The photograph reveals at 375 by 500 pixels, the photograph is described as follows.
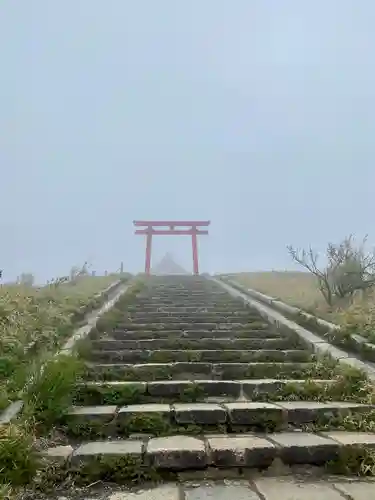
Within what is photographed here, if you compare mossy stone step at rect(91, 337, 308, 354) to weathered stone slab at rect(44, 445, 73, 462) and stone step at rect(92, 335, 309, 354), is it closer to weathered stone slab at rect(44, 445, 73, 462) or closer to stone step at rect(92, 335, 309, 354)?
stone step at rect(92, 335, 309, 354)

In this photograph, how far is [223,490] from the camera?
3.21 metres

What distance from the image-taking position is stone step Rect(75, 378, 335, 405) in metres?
4.62

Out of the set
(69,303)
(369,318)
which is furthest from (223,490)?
(69,303)

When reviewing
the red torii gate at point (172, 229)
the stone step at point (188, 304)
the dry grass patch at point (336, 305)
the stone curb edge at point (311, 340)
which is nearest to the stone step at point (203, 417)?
the stone curb edge at point (311, 340)

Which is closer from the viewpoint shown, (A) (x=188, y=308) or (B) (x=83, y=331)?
(B) (x=83, y=331)

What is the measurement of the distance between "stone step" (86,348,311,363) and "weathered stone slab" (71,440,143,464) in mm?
2176

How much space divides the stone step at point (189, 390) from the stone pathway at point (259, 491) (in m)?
1.37

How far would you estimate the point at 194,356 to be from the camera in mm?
5965

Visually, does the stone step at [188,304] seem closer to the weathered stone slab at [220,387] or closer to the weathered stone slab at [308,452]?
the weathered stone slab at [220,387]

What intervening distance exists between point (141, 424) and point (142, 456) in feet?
1.92

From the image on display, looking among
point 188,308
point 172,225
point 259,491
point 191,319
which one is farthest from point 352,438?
point 172,225

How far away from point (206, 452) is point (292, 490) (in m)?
0.64

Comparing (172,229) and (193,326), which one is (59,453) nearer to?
(193,326)

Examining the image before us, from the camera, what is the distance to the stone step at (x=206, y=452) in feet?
11.3
